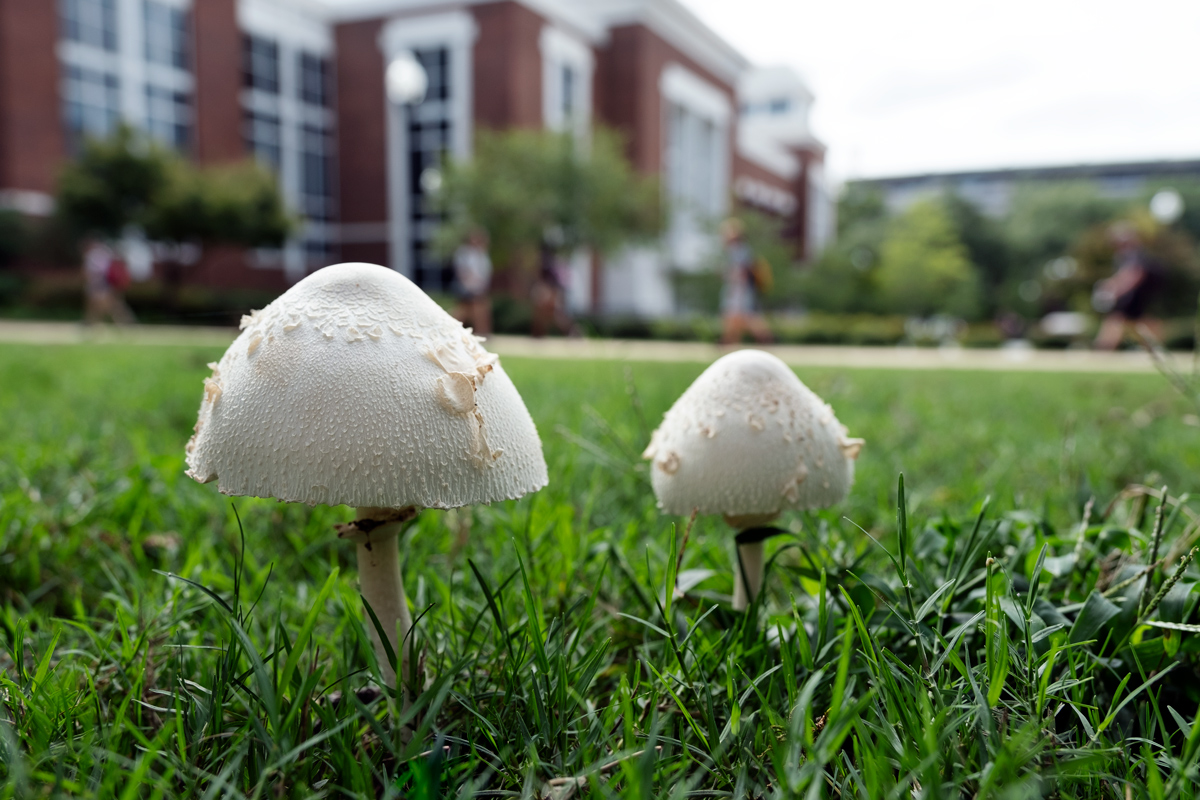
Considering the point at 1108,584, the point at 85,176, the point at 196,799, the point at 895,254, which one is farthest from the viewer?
the point at 895,254

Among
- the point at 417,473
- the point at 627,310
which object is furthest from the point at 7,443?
the point at 627,310

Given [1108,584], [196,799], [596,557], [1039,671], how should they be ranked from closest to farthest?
[196,799]
[1039,671]
[1108,584]
[596,557]

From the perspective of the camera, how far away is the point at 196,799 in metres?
1.04

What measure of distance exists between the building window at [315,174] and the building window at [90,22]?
7179mm

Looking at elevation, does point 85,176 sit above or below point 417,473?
above

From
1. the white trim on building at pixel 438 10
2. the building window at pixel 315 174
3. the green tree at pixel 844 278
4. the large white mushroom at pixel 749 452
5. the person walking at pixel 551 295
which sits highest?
the white trim on building at pixel 438 10

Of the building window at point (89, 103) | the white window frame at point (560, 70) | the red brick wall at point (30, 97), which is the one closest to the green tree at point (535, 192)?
the white window frame at point (560, 70)

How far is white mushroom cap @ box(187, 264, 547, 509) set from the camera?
3.62 ft

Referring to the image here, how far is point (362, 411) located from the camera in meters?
1.12

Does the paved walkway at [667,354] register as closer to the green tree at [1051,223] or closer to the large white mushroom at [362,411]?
the large white mushroom at [362,411]

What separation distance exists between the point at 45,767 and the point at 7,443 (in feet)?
7.67

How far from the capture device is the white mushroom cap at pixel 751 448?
1.44 m

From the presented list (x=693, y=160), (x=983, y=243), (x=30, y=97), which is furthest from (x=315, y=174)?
(x=983, y=243)

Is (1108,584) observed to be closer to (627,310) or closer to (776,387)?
(776,387)
